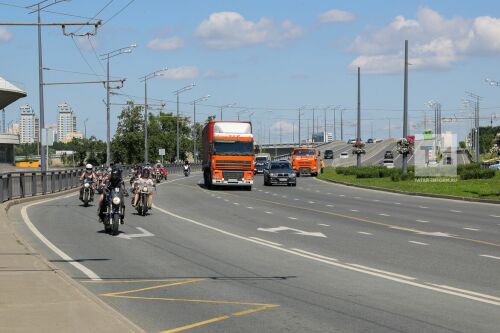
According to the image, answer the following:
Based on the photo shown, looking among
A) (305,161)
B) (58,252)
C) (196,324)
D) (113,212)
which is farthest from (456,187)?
(196,324)

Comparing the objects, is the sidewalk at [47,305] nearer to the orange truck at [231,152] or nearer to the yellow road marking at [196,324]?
the yellow road marking at [196,324]

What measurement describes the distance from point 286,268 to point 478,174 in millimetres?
37539

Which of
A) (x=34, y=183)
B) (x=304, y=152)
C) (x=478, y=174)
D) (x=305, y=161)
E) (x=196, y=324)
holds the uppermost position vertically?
(x=304, y=152)

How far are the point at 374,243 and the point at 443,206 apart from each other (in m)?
15.4

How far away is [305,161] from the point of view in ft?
244

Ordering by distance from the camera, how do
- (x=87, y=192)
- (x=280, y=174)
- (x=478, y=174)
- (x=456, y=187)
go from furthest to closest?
(x=280, y=174) → (x=478, y=174) → (x=456, y=187) → (x=87, y=192)

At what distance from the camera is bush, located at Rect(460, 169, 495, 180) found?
157 ft

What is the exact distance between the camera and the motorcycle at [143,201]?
25.3 meters

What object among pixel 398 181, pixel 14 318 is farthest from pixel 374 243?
pixel 398 181

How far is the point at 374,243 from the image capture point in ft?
57.9

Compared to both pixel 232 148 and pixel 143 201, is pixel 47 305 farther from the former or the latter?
pixel 232 148

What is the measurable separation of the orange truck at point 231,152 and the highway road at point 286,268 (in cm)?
1883

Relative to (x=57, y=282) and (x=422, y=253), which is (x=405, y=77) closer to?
(x=422, y=253)

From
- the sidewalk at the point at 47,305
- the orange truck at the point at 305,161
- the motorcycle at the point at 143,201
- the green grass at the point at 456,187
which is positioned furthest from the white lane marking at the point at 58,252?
the orange truck at the point at 305,161
